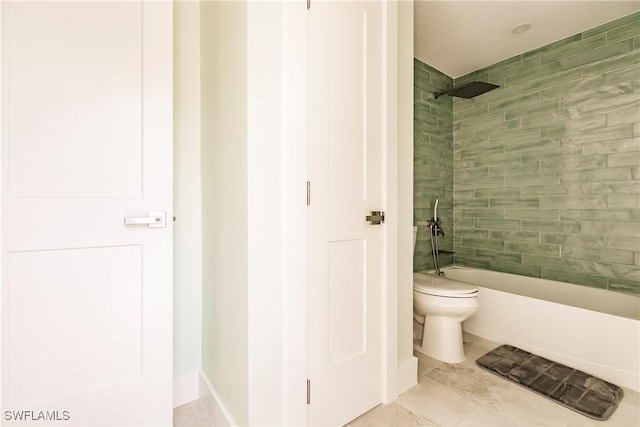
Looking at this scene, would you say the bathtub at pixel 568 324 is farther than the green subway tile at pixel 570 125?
No

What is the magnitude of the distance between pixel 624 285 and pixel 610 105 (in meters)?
1.37

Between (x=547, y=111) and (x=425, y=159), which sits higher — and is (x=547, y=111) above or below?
above

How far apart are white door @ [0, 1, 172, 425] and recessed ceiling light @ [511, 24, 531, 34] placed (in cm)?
251

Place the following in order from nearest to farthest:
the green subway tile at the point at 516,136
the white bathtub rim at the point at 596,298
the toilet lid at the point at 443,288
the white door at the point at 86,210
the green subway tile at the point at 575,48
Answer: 1. the white door at the point at 86,210
2. the toilet lid at the point at 443,288
3. the white bathtub rim at the point at 596,298
4. the green subway tile at the point at 575,48
5. the green subway tile at the point at 516,136

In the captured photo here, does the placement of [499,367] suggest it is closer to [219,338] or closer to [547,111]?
[219,338]

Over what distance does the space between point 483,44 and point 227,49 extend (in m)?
2.36

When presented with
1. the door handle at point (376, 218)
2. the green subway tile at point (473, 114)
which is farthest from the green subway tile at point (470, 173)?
the door handle at point (376, 218)

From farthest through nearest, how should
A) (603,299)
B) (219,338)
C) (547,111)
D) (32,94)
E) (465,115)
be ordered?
(465,115), (547,111), (603,299), (219,338), (32,94)

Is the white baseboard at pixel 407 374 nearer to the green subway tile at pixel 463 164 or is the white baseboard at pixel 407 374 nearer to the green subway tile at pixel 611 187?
the green subway tile at pixel 611 187

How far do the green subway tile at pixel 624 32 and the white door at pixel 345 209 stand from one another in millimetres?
2085

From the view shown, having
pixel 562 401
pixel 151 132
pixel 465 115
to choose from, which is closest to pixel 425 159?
pixel 465 115

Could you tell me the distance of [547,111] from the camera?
8.22ft

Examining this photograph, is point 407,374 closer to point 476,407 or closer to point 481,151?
point 476,407

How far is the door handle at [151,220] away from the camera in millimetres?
1179
